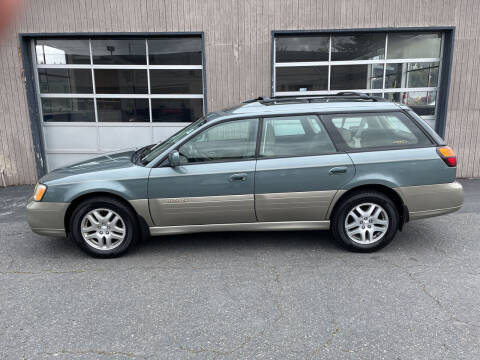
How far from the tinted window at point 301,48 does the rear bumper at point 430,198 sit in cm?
451

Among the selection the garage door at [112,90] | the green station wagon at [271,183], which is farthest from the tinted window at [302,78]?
the green station wagon at [271,183]

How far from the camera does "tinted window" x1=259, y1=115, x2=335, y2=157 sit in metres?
4.08

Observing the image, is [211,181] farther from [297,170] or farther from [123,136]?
[123,136]

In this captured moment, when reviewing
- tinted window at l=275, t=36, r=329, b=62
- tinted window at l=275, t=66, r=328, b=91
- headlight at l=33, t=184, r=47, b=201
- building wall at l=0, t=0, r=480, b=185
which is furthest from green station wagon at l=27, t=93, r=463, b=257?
tinted window at l=275, t=36, r=329, b=62

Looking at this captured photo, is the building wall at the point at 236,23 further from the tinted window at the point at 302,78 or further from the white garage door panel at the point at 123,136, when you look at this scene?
the white garage door panel at the point at 123,136

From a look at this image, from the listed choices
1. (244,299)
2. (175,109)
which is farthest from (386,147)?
(175,109)

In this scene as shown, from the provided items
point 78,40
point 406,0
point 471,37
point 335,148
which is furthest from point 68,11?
point 471,37

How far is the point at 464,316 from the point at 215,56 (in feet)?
20.3

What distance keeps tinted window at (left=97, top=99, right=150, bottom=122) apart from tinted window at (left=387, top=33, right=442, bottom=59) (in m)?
5.33

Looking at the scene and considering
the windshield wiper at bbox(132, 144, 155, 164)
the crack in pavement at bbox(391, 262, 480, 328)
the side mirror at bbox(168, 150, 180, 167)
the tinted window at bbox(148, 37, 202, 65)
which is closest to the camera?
the crack in pavement at bbox(391, 262, 480, 328)

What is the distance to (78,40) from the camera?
300 inches

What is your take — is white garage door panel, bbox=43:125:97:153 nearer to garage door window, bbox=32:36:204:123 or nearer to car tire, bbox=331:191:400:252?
garage door window, bbox=32:36:204:123

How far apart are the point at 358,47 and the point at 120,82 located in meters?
5.06

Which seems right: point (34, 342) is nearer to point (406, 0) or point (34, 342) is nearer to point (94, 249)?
point (94, 249)
